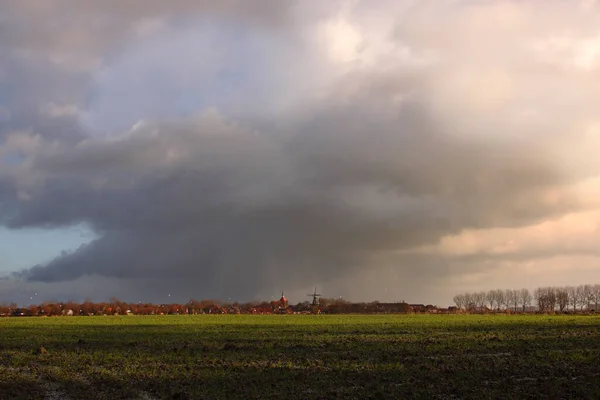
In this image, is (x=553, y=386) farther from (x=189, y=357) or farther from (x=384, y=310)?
(x=384, y=310)

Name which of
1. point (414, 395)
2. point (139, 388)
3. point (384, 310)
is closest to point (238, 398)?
point (139, 388)

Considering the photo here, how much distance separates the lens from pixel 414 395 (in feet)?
72.0

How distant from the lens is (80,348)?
42.2 meters

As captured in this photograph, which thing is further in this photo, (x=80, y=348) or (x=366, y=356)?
(x=80, y=348)

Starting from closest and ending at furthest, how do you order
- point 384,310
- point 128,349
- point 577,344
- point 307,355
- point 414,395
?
point 414,395 → point 307,355 → point 577,344 → point 128,349 → point 384,310

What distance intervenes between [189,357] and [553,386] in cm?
2081

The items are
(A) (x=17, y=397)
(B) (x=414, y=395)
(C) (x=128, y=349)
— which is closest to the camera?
(B) (x=414, y=395)

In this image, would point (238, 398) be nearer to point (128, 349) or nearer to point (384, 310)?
point (128, 349)

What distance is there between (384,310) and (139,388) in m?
167

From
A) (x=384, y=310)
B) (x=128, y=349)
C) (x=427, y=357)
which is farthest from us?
(x=384, y=310)

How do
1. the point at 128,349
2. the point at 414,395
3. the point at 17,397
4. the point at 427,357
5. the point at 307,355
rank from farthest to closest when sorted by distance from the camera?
the point at 128,349, the point at 307,355, the point at 427,357, the point at 17,397, the point at 414,395

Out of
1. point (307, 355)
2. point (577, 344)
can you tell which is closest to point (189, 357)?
point (307, 355)

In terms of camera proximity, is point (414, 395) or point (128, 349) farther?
point (128, 349)

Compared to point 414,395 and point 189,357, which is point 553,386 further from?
point 189,357
